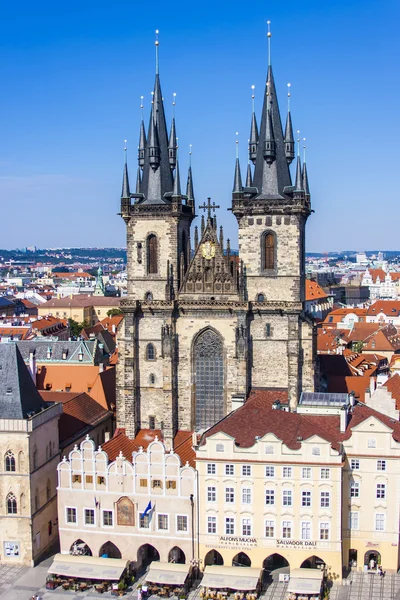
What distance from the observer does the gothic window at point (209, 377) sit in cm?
7538

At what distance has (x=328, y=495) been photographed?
58594 mm

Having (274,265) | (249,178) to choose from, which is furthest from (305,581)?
(249,178)

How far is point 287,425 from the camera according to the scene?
62438 mm

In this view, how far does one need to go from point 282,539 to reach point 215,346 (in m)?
21.6

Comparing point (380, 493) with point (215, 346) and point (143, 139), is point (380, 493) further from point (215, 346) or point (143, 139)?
point (143, 139)

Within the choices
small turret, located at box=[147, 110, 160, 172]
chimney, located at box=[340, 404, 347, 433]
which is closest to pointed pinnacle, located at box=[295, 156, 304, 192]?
small turret, located at box=[147, 110, 160, 172]

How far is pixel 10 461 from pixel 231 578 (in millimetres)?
19904

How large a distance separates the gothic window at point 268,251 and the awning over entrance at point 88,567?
30195 mm

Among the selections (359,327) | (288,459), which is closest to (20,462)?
(288,459)

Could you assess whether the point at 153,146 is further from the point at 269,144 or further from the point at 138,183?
the point at 269,144

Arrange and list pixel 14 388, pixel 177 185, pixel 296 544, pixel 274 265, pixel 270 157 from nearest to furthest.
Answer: pixel 296 544 < pixel 14 388 < pixel 274 265 < pixel 270 157 < pixel 177 185

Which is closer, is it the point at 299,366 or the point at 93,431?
the point at 299,366

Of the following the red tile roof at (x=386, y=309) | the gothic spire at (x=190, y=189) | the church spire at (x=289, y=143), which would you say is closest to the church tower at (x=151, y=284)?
the gothic spire at (x=190, y=189)

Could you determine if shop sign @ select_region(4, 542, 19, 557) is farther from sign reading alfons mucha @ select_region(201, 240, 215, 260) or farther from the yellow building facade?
sign reading alfons mucha @ select_region(201, 240, 215, 260)
